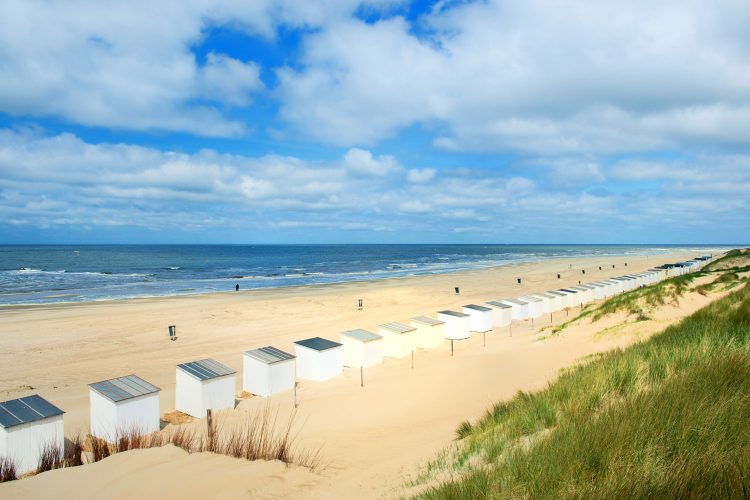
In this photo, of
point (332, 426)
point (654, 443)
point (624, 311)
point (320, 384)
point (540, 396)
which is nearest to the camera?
point (654, 443)

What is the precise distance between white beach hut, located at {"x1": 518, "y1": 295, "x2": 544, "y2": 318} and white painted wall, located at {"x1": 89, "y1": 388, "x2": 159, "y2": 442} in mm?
19914

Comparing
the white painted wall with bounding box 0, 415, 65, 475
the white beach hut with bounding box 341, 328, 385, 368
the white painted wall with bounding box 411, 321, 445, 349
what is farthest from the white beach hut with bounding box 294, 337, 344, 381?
the white painted wall with bounding box 0, 415, 65, 475

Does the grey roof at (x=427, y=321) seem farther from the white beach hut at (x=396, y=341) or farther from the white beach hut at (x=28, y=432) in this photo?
the white beach hut at (x=28, y=432)

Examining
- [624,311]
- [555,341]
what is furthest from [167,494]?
[624,311]

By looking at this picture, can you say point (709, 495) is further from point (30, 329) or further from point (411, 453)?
point (30, 329)

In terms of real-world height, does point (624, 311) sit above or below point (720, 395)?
below

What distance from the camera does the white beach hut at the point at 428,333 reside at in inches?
725

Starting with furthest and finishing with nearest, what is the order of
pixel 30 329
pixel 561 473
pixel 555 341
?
1. pixel 30 329
2. pixel 555 341
3. pixel 561 473

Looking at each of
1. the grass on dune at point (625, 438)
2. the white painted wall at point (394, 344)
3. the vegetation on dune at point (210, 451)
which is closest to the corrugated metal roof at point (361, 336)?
the white painted wall at point (394, 344)

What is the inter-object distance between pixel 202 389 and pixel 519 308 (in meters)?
17.9

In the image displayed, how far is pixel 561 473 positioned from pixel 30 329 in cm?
2786

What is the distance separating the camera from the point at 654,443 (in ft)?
13.5

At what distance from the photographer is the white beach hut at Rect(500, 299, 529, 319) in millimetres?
24312

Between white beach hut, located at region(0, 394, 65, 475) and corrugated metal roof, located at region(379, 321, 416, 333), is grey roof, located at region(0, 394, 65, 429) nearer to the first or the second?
white beach hut, located at region(0, 394, 65, 475)
